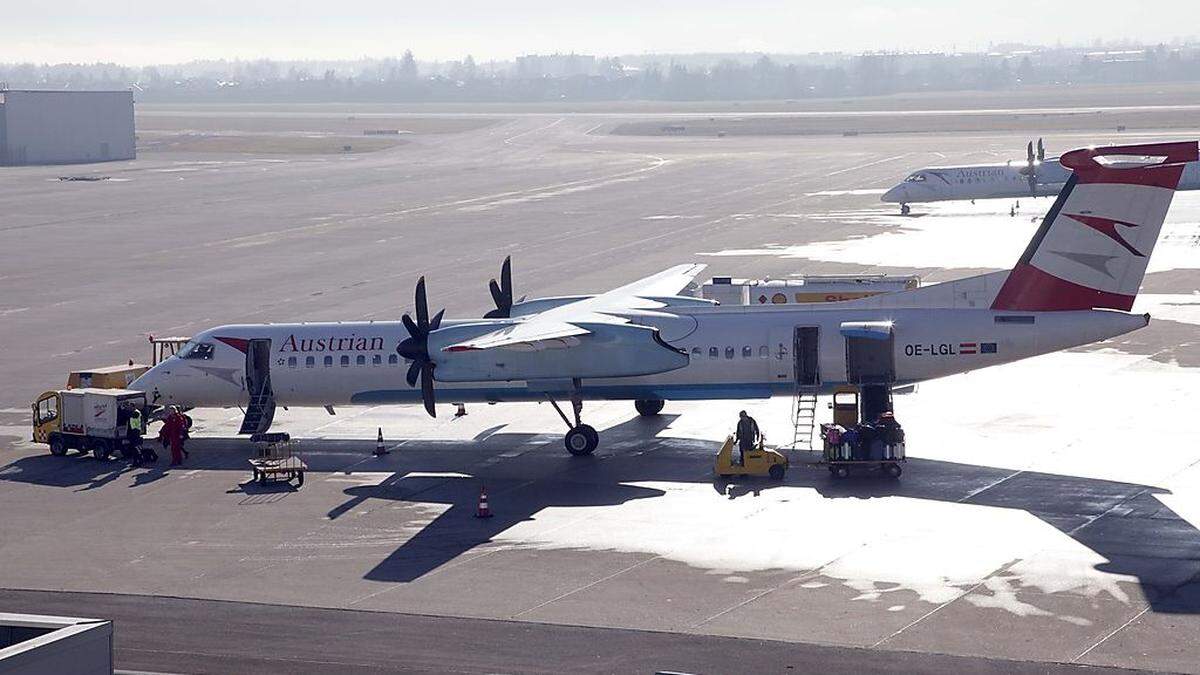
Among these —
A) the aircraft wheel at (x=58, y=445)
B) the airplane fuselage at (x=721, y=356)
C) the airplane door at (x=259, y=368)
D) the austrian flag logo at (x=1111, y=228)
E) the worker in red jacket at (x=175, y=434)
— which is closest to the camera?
the austrian flag logo at (x=1111, y=228)

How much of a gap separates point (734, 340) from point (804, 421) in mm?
3677

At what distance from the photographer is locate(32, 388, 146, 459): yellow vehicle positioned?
37469 mm

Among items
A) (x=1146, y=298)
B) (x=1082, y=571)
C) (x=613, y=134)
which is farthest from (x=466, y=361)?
(x=613, y=134)

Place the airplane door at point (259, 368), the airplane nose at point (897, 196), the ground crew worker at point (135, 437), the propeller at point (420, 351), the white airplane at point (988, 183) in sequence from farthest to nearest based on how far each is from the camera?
the airplane nose at point (897, 196)
the white airplane at point (988, 183)
the airplane door at point (259, 368)
the ground crew worker at point (135, 437)
the propeller at point (420, 351)

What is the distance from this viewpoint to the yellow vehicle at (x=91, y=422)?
37469 mm

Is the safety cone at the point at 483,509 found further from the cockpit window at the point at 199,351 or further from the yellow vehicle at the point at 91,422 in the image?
the cockpit window at the point at 199,351

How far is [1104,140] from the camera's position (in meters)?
147

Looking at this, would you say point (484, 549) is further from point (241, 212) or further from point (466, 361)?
point (241, 212)

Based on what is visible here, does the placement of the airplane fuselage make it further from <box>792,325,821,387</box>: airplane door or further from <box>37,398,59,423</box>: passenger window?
<box>37,398,59,423</box>: passenger window

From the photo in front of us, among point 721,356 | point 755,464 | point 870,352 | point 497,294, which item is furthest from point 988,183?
point 755,464

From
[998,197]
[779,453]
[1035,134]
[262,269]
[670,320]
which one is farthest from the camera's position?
[1035,134]

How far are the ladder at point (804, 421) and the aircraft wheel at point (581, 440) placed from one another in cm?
473

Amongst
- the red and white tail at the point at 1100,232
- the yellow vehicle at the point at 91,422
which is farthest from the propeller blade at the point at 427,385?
the red and white tail at the point at 1100,232

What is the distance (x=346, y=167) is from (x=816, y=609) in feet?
406
